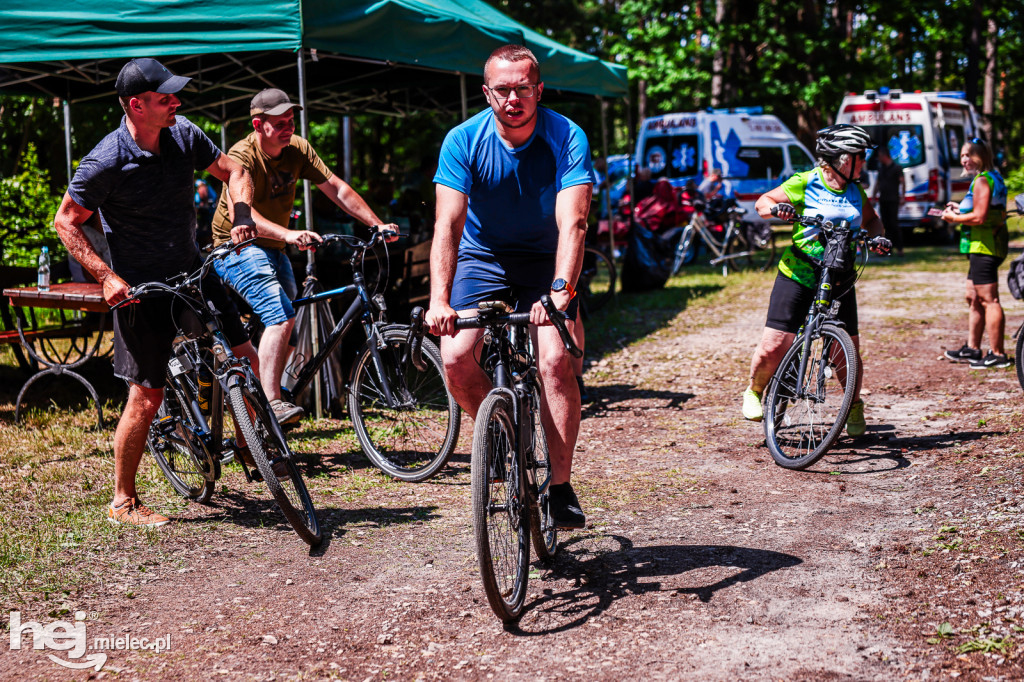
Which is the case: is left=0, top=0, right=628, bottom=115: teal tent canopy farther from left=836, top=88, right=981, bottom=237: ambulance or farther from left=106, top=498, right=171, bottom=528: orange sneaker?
left=836, top=88, right=981, bottom=237: ambulance

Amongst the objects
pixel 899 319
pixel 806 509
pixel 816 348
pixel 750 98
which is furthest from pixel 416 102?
pixel 750 98

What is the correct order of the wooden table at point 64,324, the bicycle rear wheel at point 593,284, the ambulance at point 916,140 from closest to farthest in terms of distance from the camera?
1. the wooden table at point 64,324
2. the bicycle rear wheel at point 593,284
3. the ambulance at point 916,140

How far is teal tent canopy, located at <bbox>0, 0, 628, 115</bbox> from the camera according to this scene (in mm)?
6641

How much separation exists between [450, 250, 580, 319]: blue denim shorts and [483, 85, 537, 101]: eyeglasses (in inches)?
24.6

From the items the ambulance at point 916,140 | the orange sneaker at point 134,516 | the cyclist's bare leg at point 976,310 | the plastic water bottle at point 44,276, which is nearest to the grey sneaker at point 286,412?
the orange sneaker at point 134,516

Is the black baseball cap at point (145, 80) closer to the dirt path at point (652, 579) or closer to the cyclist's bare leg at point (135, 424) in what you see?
the cyclist's bare leg at point (135, 424)

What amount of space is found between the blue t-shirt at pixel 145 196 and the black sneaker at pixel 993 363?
6035 mm

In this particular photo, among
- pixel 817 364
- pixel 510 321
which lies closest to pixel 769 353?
pixel 817 364

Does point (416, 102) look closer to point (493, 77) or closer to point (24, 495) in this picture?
point (24, 495)

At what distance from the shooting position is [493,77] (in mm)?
3699

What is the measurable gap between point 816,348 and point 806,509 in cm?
111

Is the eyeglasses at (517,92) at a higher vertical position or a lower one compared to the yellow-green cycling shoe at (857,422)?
higher

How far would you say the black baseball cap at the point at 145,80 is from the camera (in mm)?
4473

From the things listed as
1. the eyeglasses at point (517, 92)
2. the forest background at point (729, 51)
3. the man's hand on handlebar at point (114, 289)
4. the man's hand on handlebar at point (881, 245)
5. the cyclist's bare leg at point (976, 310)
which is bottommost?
the cyclist's bare leg at point (976, 310)
